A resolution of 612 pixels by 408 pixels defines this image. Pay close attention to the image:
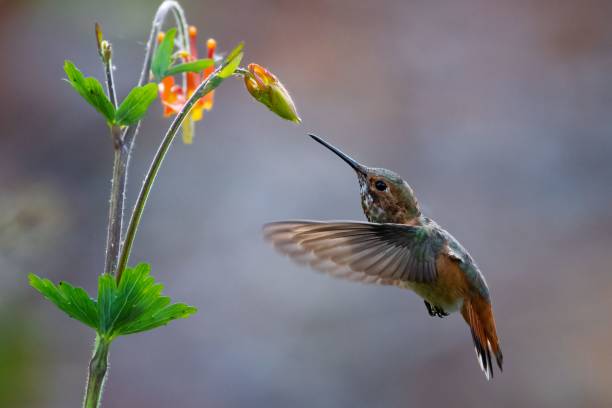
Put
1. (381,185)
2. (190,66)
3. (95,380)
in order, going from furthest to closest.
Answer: (381,185) → (190,66) → (95,380)

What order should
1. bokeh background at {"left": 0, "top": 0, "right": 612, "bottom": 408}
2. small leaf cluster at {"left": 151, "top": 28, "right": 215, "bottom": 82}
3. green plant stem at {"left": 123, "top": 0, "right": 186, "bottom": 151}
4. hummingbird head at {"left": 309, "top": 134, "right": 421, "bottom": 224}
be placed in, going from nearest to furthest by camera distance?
green plant stem at {"left": 123, "top": 0, "right": 186, "bottom": 151} < small leaf cluster at {"left": 151, "top": 28, "right": 215, "bottom": 82} < hummingbird head at {"left": 309, "top": 134, "right": 421, "bottom": 224} < bokeh background at {"left": 0, "top": 0, "right": 612, "bottom": 408}

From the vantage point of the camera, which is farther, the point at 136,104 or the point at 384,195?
the point at 384,195

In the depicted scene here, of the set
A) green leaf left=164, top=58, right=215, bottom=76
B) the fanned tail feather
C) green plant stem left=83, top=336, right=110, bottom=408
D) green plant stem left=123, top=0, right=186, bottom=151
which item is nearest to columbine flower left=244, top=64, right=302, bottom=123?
green leaf left=164, top=58, right=215, bottom=76

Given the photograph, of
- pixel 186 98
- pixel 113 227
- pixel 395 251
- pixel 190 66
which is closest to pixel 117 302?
pixel 113 227

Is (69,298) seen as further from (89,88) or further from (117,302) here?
(89,88)

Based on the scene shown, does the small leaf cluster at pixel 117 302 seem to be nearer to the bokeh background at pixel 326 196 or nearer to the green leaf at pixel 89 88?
the green leaf at pixel 89 88

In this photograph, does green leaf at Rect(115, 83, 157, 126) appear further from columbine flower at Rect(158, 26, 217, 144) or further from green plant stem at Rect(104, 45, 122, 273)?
columbine flower at Rect(158, 26, 217, 144)

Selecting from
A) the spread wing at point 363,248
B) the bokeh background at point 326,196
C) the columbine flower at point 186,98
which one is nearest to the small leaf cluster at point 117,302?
the spread wing at point 363,248
